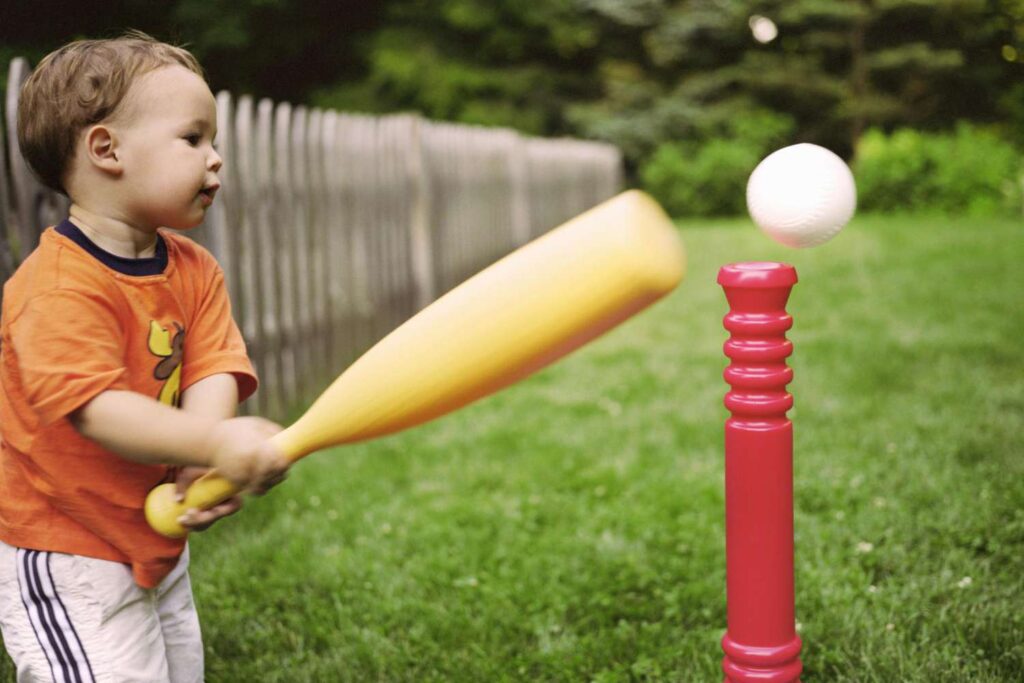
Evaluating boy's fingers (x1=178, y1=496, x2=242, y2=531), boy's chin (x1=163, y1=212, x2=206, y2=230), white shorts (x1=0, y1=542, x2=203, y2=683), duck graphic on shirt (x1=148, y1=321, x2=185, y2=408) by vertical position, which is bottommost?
white shorts (x1=0, y1=542, x2=203, y2=683)

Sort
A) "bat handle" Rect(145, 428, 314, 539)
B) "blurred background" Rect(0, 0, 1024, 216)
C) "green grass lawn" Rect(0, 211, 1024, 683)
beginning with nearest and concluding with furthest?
"bat handle" Rect(145, 428, 314, 539), "green grass lawn" Rect(0, 211, 1024, 683), "blurred background" Rect(0, 0, 1024, 216)

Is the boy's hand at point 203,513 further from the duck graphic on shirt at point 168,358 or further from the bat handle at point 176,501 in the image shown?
the duck graphic on shirt at point 168,358

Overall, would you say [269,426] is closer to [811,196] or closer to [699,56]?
[811,196]

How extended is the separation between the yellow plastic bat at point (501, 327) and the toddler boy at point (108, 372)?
9 centimetres

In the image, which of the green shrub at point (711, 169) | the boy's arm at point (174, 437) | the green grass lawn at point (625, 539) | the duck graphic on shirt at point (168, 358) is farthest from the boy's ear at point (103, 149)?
the green shrub at point (711, 169)

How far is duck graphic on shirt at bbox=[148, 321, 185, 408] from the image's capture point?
1.55m

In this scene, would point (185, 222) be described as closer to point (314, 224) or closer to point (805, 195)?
point (805, 195)

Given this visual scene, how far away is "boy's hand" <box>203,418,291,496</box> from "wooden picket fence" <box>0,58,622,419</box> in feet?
6.39

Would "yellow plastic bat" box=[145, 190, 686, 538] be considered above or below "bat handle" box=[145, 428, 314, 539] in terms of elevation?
above

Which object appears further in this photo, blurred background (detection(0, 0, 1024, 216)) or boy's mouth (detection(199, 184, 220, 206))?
blurred background (detection(0, 0, 1024, 216))

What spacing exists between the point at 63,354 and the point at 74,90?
1.33ft

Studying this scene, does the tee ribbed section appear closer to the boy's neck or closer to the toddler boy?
the toddler boy

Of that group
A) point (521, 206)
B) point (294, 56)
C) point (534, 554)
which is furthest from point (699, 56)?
point (534, 554)

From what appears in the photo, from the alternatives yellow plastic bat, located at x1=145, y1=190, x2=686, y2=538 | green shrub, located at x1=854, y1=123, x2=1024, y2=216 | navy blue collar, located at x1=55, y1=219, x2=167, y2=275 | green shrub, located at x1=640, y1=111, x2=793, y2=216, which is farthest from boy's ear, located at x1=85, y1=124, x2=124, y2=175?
green shrub, located at x1=640, y1=111, x2=793, y2=216
